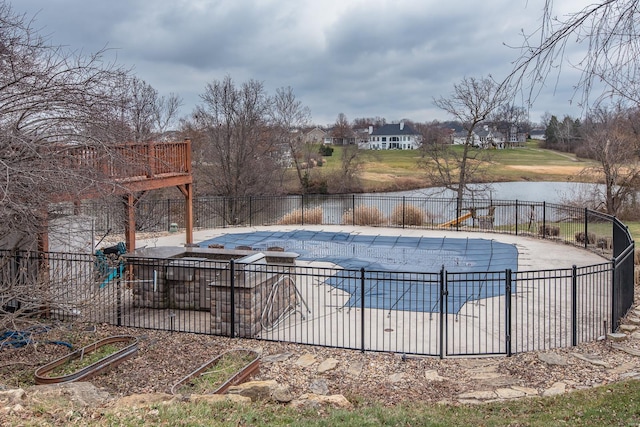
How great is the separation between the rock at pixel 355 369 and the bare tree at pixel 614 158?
23.3 m

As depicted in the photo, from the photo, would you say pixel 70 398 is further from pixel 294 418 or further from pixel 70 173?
pixel 70 173

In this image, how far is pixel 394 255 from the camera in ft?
51.7

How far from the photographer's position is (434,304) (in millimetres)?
10352

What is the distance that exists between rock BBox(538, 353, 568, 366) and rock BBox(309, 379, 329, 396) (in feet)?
9.50

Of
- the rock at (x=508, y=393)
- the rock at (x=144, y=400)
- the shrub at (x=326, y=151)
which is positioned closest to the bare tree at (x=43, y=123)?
the rock at (x=144, y=400)

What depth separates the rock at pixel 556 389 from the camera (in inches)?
239

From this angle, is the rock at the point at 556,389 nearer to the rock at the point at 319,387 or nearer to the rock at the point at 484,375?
the rock at the point at 484,375

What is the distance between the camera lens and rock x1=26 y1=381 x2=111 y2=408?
5223mm

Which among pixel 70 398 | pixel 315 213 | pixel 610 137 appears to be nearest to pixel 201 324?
pixel 70 398

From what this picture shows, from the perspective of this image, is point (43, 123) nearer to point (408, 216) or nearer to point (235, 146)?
point (408, 216)

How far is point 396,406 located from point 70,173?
16.3 feet

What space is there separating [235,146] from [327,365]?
2877cm

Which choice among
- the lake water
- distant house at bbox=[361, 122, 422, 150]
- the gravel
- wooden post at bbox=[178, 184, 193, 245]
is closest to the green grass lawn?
the gravel

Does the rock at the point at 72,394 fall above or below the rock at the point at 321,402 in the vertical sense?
above
